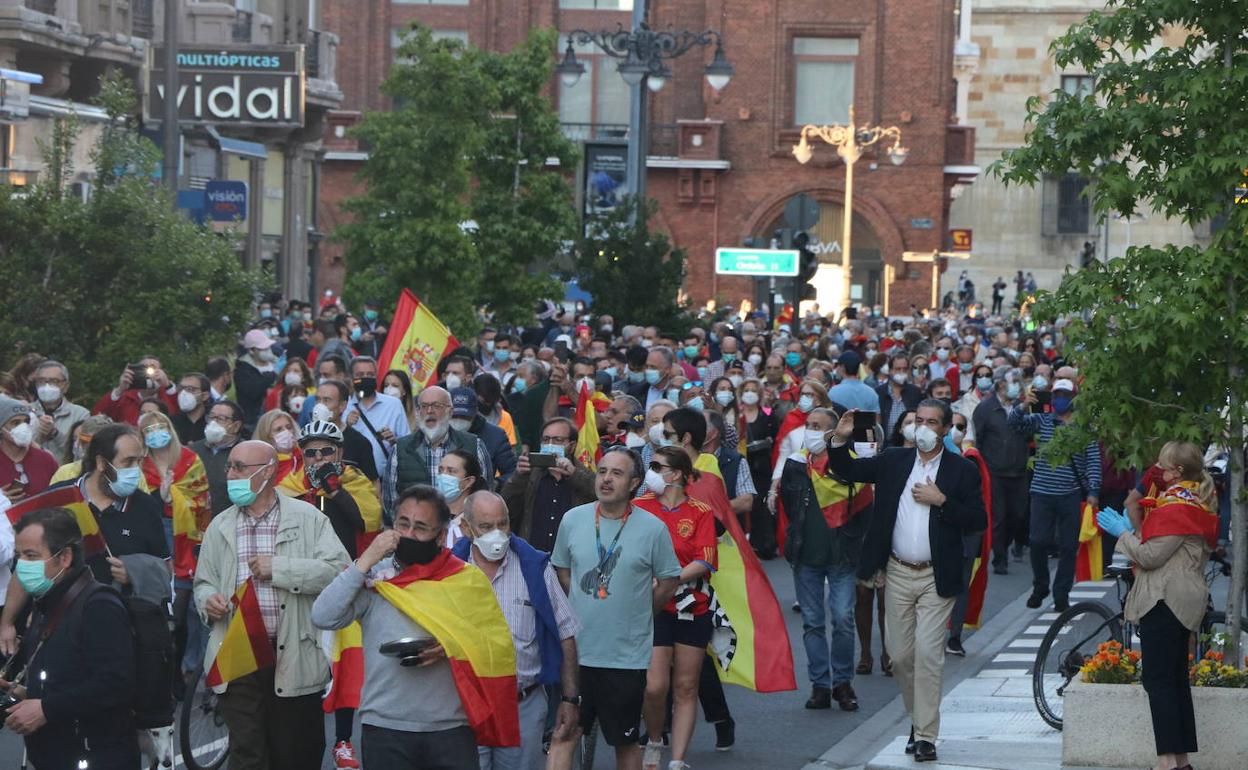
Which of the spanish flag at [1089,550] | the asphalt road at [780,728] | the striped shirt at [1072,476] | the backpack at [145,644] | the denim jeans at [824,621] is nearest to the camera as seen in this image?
the backpack at [145,644]

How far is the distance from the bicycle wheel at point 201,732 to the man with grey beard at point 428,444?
6.98 feet

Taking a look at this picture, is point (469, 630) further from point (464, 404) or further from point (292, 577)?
point (464, 404)

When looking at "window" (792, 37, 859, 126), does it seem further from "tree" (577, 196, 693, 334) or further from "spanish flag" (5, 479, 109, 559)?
"spanish flag" (5, 479, 109, 559)

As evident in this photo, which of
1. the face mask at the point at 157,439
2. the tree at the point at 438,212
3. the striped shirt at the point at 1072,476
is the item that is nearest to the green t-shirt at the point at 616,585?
the face mask at the point at 157,439

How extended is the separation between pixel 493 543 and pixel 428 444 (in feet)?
14.4

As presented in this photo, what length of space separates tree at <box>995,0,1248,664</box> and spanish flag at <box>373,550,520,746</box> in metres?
4.19

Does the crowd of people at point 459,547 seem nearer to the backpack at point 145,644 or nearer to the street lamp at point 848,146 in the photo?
the backpack at point 145,644

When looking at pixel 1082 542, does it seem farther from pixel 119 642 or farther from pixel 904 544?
pixel 119 642

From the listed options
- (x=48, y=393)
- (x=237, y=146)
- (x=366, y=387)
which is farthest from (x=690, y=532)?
(x=237, y=146)

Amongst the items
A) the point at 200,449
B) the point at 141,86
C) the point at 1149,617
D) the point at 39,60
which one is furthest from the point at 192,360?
the point at 141,86

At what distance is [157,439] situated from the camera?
38.8 ft

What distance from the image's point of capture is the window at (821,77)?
56.9 metres

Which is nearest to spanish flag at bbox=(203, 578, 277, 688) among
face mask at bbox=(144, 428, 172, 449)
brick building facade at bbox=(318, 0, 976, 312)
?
face mask at bbox=(144, 428, 172, 449)

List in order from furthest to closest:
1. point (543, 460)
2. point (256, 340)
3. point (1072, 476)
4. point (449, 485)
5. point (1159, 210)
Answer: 1. point (256, 340)
2. point (1072, 476)
3. point (543, 460)
4. point (1159, 210)
5. point (449, 485)
